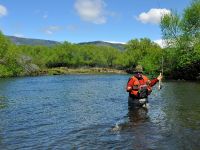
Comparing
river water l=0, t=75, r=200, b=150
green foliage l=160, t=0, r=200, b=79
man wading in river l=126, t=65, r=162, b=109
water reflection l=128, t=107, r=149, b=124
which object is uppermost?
green foliage l=160, t=0, r=200, b=79

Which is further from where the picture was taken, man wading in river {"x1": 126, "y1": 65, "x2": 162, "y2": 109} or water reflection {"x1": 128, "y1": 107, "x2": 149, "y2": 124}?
man wading in river {"x1": 126, "y1": 65, "x2": 162, "y2": 109}

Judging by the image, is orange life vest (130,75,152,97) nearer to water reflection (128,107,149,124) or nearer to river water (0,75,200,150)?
water reflection (128,107,149,124)

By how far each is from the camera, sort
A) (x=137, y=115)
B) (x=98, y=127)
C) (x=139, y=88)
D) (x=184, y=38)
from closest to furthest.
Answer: (x=98, y=127)
(x=137, y=115)
(x=139, y=88)
(x=184, y=38)

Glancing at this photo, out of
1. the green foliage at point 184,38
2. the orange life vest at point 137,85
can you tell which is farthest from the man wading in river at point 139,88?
the green foliage at point 184,38

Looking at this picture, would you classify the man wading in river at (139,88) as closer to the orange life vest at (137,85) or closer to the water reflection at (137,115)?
the orange life vest at (137,85)

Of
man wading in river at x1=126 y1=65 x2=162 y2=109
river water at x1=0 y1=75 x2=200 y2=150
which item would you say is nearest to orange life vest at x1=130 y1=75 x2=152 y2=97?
man wading in river at x1=126 y1=65 x2=162 y2=109

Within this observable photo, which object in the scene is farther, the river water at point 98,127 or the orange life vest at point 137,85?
the orange life vest at point 137,85

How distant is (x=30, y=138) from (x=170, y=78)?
189 ft

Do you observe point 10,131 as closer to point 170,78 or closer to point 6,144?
point 6,144

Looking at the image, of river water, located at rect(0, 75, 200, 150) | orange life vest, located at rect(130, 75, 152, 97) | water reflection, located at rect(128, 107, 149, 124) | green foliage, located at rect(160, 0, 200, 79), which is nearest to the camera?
river water, located at rect(0, 75, 200, 150)

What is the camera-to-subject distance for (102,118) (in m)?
22.7

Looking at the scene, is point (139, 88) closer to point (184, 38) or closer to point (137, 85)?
point (137, 85)

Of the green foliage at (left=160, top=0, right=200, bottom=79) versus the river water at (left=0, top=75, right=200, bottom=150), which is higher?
the green foliage at (left=160, top=0, right=200, bottom=79)

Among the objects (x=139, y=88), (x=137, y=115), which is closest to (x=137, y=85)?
(x=139, y=88)
